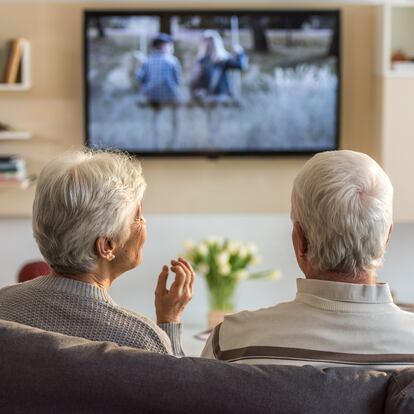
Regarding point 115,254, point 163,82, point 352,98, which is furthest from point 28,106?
point 115,254

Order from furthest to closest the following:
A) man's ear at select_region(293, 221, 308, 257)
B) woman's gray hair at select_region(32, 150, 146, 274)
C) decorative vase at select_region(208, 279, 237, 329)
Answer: decorative vase at select_region(208, 279, 237, 329)
woman's gray hair at select_region(32, 150, 146, 274)
man's ear at select_region(293, 221, 308, 257)

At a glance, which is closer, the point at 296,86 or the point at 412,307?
the point at 412,307

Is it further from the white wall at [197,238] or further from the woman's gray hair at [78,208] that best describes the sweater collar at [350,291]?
the white wall at [197,238]

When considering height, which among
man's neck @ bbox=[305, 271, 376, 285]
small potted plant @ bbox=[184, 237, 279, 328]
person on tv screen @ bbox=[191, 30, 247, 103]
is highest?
person on tv screen @ bbox=[191, 30, 247, 103]

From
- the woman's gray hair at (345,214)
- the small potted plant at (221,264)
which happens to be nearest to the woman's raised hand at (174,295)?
the woman's gray hair at (345,214)

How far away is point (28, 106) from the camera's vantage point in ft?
Answer: 16.3

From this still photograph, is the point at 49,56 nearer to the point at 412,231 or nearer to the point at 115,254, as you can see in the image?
the point at 412,231

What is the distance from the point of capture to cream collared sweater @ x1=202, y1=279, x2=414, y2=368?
182 cm

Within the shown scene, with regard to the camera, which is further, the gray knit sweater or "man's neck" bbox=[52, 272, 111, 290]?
"man's neck" bbox=[52, 272, 111, 290]

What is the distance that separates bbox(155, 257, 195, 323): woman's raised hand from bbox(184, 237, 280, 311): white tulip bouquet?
230cm

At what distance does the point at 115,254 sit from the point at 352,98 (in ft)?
10.0

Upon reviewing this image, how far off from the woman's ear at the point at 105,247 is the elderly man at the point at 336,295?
1.07 feet

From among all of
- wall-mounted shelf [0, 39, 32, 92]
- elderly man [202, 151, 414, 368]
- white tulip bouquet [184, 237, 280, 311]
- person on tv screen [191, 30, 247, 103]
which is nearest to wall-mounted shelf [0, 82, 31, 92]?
wall-mounted shelf [0, 39, 32, 92]

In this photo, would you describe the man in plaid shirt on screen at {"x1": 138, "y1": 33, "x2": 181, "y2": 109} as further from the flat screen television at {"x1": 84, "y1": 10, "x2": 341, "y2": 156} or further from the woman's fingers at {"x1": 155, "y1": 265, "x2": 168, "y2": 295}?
the woman's fingers at {"x1": 155, "y1": 265, "x2": 168, "y2": 295}
